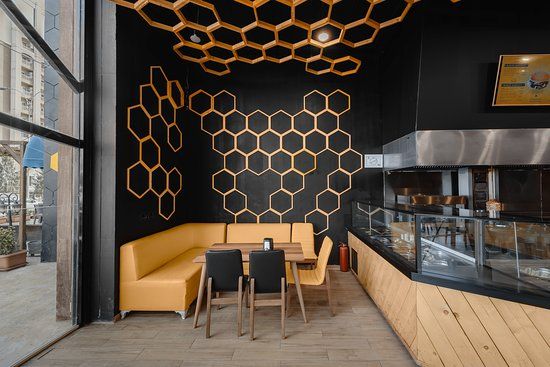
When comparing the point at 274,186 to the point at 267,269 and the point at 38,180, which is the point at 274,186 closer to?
the point at 267,269

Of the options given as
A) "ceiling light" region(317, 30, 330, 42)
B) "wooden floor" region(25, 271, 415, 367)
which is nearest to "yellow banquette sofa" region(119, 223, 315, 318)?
"wooden floor" region(25, 271, 415, 367)

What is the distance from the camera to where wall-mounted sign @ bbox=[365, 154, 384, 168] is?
421 cm

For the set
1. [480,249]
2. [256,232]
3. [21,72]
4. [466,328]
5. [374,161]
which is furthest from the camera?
[374,161]

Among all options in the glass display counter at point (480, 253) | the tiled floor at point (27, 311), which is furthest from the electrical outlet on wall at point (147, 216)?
the glass display counter at point (480, 253)

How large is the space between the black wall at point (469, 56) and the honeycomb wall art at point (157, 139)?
3.14 metres

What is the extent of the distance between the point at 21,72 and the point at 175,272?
2.19 m

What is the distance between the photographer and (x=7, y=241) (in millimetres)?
2074

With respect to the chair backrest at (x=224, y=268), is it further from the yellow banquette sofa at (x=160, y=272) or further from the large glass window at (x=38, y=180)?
the large glass window at (x=38, y=180)

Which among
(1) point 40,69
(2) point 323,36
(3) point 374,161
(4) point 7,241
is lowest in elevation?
(4) point 7,241

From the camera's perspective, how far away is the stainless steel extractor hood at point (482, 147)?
2900 millimetres

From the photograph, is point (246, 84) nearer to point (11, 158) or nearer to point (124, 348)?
point (11, 158)

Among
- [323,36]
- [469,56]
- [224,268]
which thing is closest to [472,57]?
[469,56]

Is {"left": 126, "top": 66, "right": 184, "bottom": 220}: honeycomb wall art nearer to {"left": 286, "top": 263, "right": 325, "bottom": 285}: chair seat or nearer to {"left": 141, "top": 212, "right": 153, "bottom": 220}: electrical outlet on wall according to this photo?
{"left": 141, "top": 212, "right": 153, "bottom": 220}: electrical outlet on wall

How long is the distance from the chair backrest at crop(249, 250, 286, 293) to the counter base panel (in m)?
0.98
